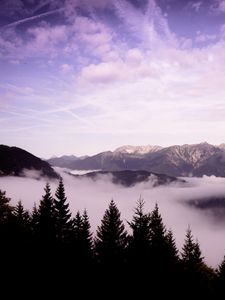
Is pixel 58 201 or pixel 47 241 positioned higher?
pixel 58 201

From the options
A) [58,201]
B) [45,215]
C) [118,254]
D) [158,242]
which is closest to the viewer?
[158,242]

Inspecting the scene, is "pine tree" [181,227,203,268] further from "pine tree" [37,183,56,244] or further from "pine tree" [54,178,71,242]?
"pine tree" [37,183,56,244]

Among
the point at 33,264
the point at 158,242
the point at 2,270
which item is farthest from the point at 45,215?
the point at 158,242

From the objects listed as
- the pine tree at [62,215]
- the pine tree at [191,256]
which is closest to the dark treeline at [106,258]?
the pine tree at [191,256]

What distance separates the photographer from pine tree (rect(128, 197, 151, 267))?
26938 mm

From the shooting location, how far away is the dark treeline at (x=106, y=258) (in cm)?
2692

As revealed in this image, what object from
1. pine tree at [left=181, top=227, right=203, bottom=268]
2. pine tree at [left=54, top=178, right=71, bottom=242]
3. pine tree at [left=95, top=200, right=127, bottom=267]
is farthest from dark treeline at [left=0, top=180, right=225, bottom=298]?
pine tree at [left=54, top=178, right=71, bottom=242]

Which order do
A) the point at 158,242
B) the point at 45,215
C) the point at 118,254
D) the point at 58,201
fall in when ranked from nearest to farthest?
the point at 158,242
the point at 118,254
the point at 45,215
the point at 58,201

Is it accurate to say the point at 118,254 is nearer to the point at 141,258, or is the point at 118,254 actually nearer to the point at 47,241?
the point at 141,258

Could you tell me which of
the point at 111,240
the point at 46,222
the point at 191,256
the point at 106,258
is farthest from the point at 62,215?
the point at 191,256

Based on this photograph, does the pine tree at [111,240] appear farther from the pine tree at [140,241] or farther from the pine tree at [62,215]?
the pine tree at [62,215]

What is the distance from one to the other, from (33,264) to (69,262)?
3.16m

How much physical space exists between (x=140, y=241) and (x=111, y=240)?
435cm

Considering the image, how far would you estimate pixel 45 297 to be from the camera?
2783 centimetres
